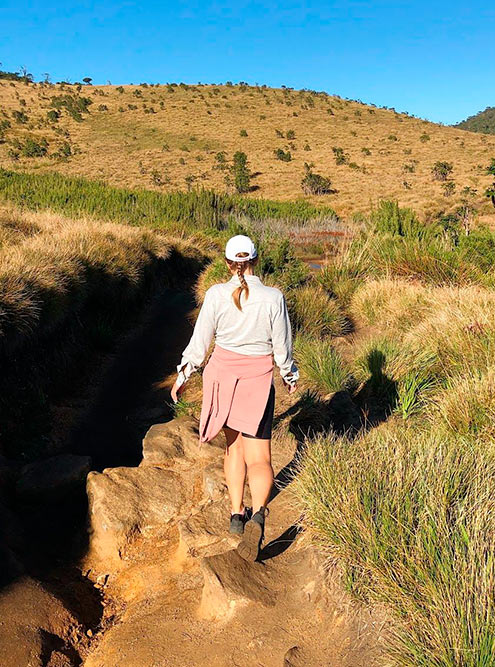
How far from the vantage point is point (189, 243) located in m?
17.6

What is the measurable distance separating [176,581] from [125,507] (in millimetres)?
915

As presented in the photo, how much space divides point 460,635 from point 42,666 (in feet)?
7.42

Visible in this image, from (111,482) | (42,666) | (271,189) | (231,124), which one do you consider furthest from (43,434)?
(231,124)

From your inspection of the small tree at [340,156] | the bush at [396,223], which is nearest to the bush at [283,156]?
the small tree at [340,156]

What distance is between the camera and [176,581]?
11.2 ft

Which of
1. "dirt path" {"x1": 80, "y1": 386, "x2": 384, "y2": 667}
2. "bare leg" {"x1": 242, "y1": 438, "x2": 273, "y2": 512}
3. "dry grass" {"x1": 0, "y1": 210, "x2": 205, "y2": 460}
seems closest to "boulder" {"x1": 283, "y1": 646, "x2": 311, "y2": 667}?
"dirt path" {"x1": 80, "y1": 386, "x2": 384, "y2": 667}

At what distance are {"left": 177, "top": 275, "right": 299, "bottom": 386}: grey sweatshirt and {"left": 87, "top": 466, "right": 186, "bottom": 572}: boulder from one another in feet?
5.03

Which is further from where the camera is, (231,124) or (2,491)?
(231,124)

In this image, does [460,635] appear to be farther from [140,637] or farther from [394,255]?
[394,255]

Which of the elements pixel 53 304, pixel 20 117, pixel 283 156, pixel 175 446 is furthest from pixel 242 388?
pixel 20 117

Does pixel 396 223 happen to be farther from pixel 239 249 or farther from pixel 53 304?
pixel 239 249

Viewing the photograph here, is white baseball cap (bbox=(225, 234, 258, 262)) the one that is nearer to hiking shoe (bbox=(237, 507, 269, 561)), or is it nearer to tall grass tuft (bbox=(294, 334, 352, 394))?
hiking shoe (bbox=(237, 507, 269, 561))

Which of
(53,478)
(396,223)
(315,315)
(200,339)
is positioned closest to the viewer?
Answer: (200,339)

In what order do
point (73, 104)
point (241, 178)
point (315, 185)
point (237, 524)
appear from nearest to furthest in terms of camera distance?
point (237, 524) < point (315, 185) < point (241, 178) < point (73, 104)
